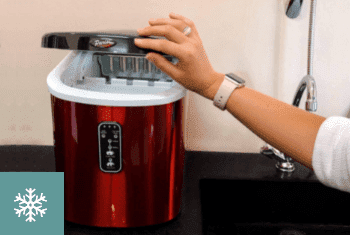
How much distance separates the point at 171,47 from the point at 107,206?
0.33 meters

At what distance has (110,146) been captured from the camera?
24.0 inches

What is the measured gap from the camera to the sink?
87 cm

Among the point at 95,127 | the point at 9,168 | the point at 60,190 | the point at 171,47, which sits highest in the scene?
the point at 171,47

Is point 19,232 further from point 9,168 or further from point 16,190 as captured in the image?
point 9,168

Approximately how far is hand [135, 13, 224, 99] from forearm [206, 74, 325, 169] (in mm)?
17

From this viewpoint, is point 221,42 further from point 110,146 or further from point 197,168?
point 110,146

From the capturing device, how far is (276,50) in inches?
36.2

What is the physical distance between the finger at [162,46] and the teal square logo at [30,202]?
0.27m

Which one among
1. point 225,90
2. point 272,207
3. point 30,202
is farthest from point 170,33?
point 272,207

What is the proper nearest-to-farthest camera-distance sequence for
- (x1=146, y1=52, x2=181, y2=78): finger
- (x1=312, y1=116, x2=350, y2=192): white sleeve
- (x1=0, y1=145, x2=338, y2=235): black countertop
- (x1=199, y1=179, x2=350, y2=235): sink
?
(x1=312, y1=116, x2=350, y2=192): white sleeve → (x1=146, y1=52, x2=181, y2=78): finger → (x1=0, y1=145, x2=338, y2=235): black countertop → (x1=199, y1=179, x2=350, y2=235): sink

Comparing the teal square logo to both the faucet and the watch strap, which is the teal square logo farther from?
the faucet

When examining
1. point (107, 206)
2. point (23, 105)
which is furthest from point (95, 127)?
point (23, 105)

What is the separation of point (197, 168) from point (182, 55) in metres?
0.47

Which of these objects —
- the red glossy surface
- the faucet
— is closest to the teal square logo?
the red glossy surface
